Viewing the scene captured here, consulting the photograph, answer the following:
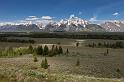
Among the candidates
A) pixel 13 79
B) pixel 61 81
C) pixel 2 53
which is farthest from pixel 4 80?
pixel 2 53

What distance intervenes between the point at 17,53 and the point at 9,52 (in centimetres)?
284

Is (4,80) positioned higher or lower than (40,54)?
higher

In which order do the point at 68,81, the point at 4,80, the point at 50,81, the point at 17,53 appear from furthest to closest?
the point at 17,53 < the point at 68,81 < the point at 50,81 < the point at 4,80

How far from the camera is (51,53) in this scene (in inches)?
2196

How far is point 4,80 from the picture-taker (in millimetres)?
12508

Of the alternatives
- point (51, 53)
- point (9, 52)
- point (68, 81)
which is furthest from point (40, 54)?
point (68, 81)

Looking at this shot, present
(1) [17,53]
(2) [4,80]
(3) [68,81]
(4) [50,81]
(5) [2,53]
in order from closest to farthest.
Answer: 1. (2) [4,80]
2. (4) [50,81]
3. (3) [68,81]
4. (5) [2,53]
5. (1) [17,53]

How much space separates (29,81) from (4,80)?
118cm

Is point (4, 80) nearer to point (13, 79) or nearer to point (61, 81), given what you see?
point (13, 79)

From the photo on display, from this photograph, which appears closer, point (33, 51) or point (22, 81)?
point (22, 81)

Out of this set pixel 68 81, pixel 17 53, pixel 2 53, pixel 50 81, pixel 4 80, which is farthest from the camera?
pixel 17 53

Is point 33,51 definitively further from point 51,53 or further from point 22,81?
point 22,81

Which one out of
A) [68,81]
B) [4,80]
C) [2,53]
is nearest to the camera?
[4,80]

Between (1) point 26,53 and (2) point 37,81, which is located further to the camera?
(1) point 26,53
